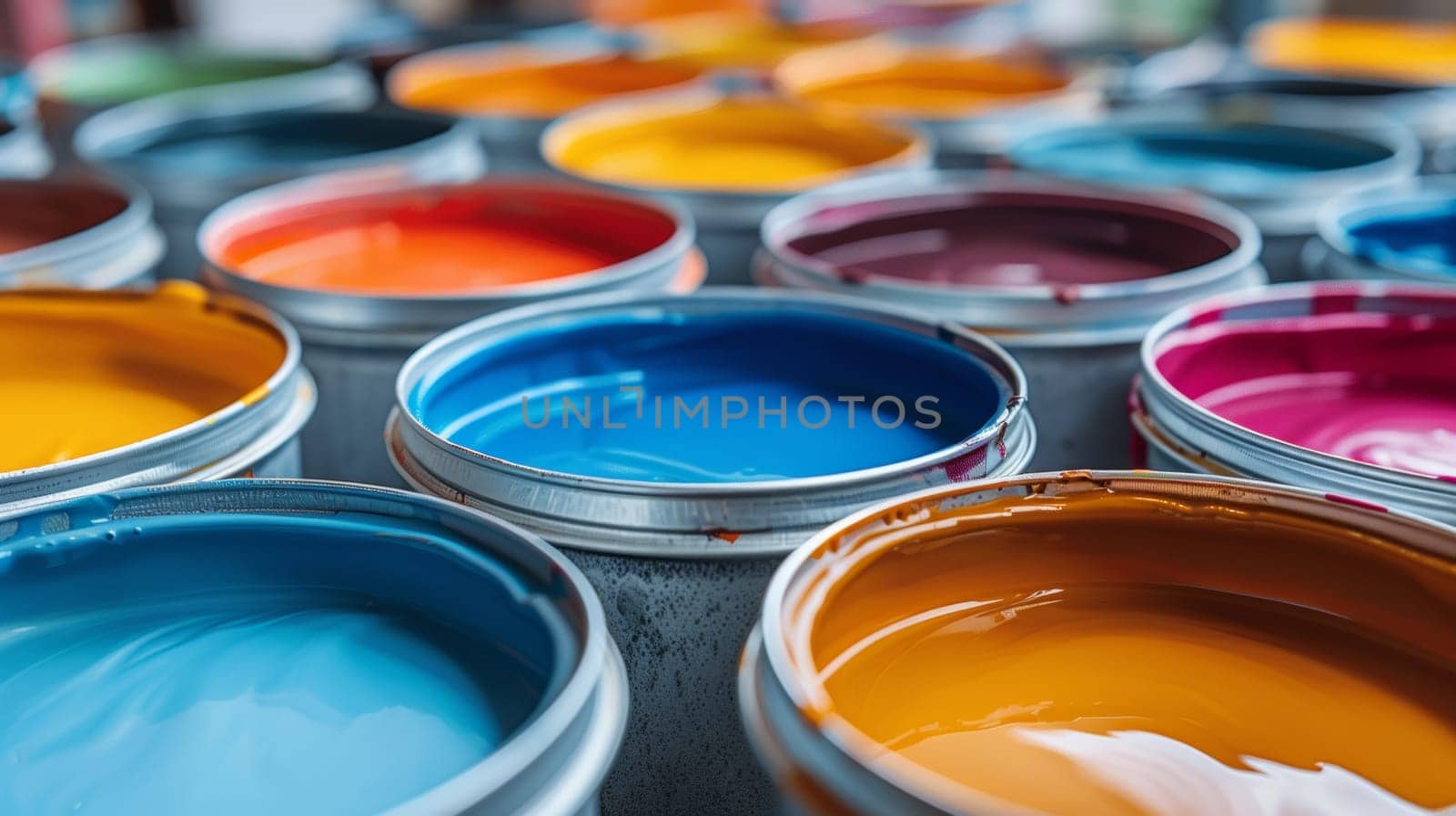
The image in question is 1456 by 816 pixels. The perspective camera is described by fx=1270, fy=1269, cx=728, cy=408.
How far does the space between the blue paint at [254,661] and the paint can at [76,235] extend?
864mm

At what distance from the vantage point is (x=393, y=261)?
2.39 meters

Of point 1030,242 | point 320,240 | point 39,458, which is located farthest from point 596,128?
point 39,458

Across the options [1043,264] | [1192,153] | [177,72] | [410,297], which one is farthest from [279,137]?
[1192,153]

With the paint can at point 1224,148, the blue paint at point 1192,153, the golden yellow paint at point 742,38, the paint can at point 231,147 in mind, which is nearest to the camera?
the paint can at point 231,147

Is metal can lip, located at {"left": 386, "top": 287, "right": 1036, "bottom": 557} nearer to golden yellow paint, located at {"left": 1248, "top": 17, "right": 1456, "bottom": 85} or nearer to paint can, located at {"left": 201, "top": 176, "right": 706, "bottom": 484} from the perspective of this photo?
paint can, located at {"left": 201, "top": 176, "right": 706, "bottom": 484}

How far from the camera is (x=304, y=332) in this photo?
1912 mm

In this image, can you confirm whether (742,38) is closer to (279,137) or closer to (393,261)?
→ (279,137)

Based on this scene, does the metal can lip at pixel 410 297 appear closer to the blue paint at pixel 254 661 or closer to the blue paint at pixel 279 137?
the blue paint at pixel 254 661

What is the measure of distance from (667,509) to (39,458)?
0.88 m

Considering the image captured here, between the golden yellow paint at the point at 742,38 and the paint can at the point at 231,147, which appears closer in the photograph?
the paint can at the point at 231,147

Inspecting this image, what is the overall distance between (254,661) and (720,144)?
2.44 metres

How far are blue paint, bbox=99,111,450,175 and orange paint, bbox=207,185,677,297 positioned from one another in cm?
71

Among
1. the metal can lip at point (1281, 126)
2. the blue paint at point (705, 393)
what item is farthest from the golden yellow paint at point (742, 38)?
the blue paint at point (705, 393)

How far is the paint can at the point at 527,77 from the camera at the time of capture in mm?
4012
